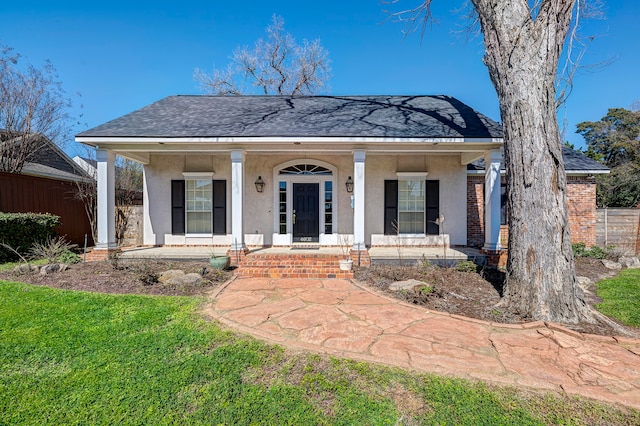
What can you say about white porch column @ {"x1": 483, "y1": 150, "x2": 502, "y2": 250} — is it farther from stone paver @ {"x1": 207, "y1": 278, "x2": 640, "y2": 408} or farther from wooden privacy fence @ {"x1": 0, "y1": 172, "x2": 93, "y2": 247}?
wooden privacy fence @ {"x1": 0, "y1": 172, "x2": 93, "y2": 247}

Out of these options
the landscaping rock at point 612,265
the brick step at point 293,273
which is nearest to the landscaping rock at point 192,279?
the brick step at point 293,273

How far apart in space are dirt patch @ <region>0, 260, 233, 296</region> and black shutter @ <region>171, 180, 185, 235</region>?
254 cm

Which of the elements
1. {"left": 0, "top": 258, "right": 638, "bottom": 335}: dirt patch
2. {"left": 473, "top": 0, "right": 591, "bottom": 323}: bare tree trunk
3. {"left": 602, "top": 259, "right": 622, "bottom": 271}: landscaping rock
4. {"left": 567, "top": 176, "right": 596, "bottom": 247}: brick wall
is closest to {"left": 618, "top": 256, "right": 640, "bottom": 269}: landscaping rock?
{"left": 602, "top": 259, "right": 622, "bottom": 271}: landscaping rock

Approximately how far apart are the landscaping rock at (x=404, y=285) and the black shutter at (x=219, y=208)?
5.86m

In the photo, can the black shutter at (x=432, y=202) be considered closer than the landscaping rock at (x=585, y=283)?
No

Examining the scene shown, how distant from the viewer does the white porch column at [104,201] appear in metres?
7.88

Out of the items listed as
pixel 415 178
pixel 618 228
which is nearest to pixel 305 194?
pixel 415 178

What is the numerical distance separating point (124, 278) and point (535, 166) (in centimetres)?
742

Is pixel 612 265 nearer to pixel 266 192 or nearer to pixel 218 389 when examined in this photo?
pixel 266 192

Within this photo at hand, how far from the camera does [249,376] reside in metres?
2.83

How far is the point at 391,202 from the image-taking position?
31.7ft

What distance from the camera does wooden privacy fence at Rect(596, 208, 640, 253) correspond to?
407 inches

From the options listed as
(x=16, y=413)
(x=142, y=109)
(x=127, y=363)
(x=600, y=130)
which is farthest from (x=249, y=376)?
(x=600, y=130)

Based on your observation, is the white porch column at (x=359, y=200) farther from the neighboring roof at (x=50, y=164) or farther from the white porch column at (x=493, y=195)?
the neighboring roof at (x=50, y=164)
